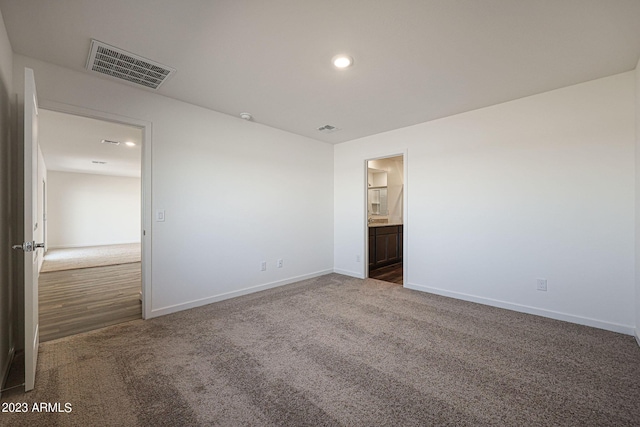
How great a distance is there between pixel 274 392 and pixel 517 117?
377 centimetres

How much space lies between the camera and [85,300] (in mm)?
3680

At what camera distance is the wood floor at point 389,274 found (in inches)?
188

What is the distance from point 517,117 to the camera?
10.4ft

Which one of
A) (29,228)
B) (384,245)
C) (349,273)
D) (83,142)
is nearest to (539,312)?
(349,273)

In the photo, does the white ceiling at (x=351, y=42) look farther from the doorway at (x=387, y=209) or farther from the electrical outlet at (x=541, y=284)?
the doorway at (x=387, y=209)

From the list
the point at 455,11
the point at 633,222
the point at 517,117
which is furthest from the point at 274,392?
the point at 517,117

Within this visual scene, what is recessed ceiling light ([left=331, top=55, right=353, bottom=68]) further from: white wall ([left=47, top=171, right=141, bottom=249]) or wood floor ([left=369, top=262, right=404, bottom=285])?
white wall ([left=47, top=171, right=141, bottom=249])

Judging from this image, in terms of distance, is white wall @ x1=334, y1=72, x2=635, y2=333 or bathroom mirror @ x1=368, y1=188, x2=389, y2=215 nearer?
white wall @ x1=334, y1=72, x2=635, y2=333

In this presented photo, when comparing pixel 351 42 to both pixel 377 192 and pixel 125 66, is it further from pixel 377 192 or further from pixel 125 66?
pixel 377 192

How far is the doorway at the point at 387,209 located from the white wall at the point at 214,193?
1.65m

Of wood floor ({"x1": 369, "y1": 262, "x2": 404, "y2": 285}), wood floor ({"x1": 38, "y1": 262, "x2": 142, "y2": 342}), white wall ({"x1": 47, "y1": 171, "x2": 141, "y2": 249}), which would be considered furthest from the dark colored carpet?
white wall ({"x1": 47, "y1": 171, "x2": 141, "y2": 249})

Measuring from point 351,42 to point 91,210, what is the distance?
11373 millimetres

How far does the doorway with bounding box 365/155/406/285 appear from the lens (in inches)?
225

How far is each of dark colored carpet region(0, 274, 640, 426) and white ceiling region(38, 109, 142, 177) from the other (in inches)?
108
